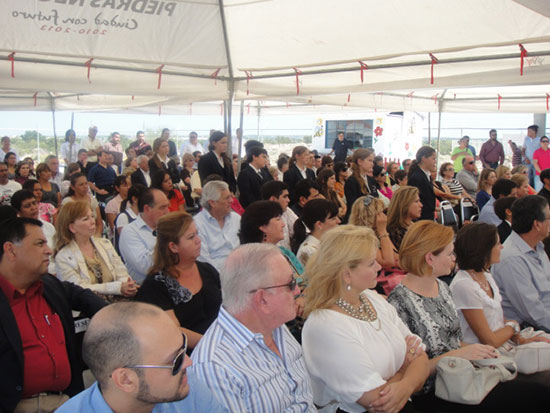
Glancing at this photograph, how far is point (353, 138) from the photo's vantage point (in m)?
17.0

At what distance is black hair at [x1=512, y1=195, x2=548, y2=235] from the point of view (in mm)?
3670

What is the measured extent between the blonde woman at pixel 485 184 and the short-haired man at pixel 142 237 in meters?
4.70

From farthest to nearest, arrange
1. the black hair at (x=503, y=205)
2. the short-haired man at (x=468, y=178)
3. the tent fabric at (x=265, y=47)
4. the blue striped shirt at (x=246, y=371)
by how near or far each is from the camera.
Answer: the short-haired man at (x=468, y=178), the tent fabric at (x=265, y=47), the black hair at (x=503, y=205), the blue striped shirt at (x=246, y=371)

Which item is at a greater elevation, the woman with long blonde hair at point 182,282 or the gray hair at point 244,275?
the gray hair at point 244,275

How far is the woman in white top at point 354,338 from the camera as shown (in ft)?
7.15

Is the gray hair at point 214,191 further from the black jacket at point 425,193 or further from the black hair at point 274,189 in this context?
the black jacket at point 425,193

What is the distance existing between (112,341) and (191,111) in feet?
40.5

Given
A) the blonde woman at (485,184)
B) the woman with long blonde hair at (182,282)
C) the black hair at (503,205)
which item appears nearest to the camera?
the woman with long blonde hair at (182,282)

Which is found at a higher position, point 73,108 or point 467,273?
point 73,108

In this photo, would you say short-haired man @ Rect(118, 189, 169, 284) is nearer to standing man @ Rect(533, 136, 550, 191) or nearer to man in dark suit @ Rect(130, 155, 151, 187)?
man in dark suit @ Rect(130, 155, 151, 187)

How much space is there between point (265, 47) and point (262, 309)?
5525 millimetres

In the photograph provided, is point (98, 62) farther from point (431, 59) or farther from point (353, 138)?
point (353, 138)

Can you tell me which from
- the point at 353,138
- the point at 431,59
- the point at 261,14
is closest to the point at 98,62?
the point at 261,14

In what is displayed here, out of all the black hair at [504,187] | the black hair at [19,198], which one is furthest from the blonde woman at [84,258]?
the black hair at [504,187]
